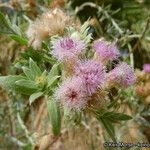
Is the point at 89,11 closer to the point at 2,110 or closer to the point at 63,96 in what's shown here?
the point at 2,110

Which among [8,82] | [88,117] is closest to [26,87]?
[8,82]

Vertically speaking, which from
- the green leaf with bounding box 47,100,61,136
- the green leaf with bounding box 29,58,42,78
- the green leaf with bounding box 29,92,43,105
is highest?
the green leaf with bounding box 29,58,42,78

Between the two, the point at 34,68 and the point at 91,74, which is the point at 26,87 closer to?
the point at 34,68

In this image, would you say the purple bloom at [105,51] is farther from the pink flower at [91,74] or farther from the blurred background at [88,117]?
the blurred background at [88,117]

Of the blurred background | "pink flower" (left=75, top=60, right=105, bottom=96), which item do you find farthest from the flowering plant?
the blurred background

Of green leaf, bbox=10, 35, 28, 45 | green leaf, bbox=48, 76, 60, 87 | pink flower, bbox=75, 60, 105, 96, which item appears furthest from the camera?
green leaf, bbox=10, 35, 28, 45

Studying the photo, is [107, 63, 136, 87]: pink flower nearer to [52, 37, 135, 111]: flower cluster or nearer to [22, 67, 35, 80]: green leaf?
[52, 37, 135, 111]: flower cluster
